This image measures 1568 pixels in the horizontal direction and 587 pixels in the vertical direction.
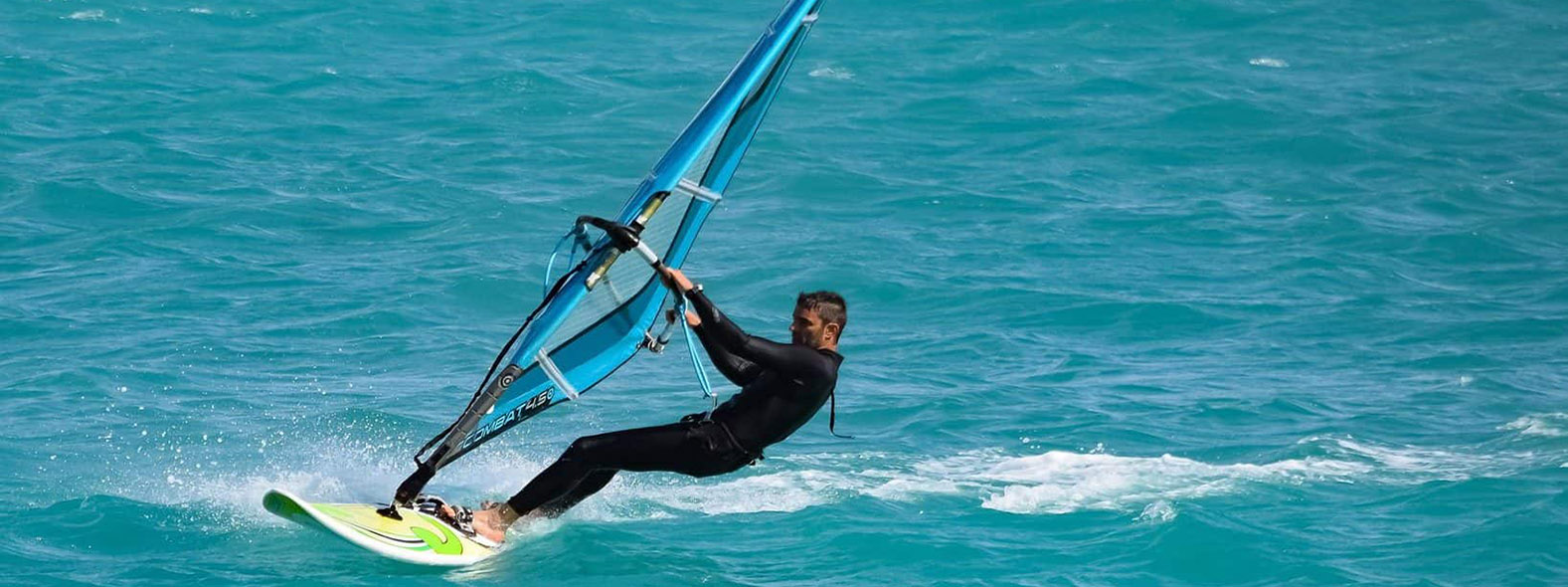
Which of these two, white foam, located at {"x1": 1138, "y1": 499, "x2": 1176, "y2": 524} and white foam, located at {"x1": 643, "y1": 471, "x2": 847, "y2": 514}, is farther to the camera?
white foam, located at {"x1": 643, "y1": 471, "x2": 847, "y2": 514}

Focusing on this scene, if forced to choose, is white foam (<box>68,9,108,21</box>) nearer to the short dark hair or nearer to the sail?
the sail

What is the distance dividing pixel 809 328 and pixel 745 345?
1.41 feet

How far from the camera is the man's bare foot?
7.58 meters

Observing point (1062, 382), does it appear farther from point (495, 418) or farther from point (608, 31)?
point (608, 31)

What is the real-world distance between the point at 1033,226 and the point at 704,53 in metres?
6.72

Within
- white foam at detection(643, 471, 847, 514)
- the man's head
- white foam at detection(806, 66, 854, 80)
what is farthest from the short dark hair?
white foam at detection(806, 66, 854, 80)

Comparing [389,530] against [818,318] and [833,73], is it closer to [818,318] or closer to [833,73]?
[818,318]

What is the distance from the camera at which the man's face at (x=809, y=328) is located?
6965mm

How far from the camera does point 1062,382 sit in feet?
36.4

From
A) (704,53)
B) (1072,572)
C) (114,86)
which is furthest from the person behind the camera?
(704,53)

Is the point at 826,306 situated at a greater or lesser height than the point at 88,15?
lesser

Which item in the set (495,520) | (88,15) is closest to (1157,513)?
(495,520)

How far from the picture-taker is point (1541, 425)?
10.3 metres

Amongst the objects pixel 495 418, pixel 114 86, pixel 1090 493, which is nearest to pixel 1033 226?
pixel 1090 493
